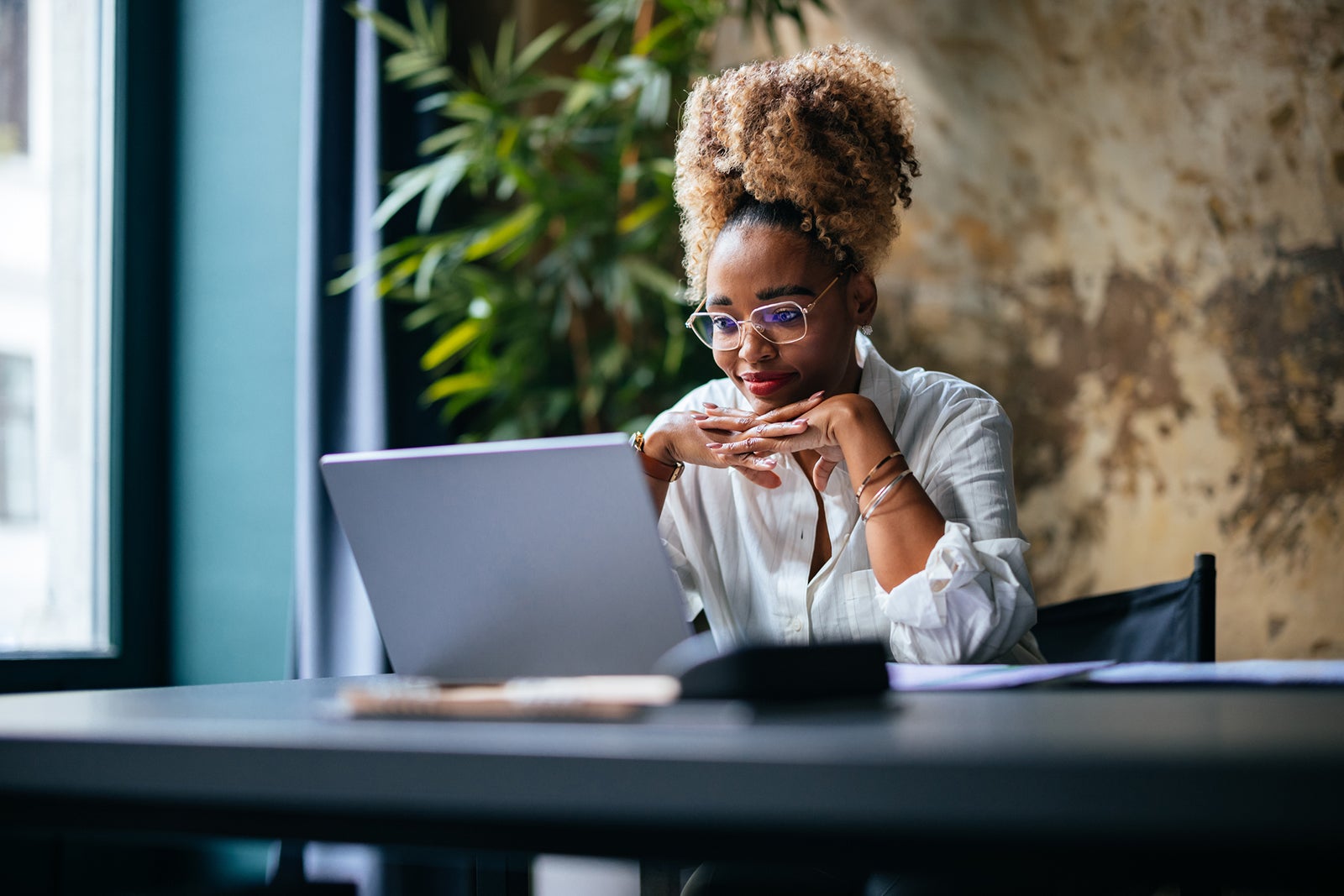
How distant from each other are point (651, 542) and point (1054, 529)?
6.14 ft

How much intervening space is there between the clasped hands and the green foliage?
A: 1000mm

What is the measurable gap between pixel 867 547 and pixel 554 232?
→ 5.19 ft

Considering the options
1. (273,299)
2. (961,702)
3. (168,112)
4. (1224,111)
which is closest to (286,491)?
(273,299)

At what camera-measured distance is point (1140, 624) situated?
1485 millimetres

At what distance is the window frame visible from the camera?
265cm

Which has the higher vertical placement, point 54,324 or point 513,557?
point 54,324

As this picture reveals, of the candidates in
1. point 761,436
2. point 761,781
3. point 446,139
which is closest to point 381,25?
point 446,139

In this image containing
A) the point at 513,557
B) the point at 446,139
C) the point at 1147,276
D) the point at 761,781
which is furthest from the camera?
the point at 446,139

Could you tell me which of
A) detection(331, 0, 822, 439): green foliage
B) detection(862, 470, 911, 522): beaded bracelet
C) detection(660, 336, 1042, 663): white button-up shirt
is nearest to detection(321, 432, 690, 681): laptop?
detection(660, 336, 1042, 663): white button-up shirt

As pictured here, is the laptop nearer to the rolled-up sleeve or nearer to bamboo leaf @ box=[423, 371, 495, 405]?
the rolled-up sleeve

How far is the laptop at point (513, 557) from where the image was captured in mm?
786

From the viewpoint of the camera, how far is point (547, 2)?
9.98 feet

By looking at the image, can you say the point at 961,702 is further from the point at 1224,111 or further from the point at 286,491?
the point at 286,491

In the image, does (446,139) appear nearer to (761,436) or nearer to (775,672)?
(761,436)
